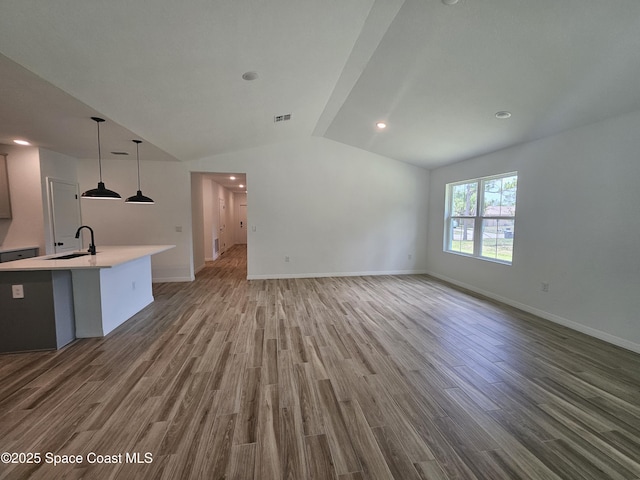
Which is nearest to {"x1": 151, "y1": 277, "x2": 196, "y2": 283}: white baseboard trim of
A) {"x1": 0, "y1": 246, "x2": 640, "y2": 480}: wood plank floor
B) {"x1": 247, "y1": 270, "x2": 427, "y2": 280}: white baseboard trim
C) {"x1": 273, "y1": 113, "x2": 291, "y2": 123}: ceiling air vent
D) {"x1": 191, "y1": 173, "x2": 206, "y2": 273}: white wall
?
{"x1": 191, "y1": 173, "x2": 206, "y2": 273}: white wall

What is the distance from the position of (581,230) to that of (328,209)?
13.9 feet

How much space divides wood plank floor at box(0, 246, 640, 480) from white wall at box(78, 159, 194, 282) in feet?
7.89

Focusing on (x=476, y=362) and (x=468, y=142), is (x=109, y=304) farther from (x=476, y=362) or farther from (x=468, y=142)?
(x=468, y=142)

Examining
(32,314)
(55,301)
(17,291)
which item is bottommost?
(32,314)

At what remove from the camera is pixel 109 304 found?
10.6 feet

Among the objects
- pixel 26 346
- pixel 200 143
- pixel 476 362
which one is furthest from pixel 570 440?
pixel 200 143

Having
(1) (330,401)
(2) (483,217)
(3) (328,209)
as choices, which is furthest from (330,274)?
(1) (330,401)

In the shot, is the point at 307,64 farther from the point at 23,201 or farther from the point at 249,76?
the point at 23,201

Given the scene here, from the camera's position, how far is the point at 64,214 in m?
4.69

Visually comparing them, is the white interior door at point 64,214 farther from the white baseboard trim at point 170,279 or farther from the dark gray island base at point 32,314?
the dark gray island base at point 32,314

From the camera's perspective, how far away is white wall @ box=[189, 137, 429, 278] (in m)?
5.86

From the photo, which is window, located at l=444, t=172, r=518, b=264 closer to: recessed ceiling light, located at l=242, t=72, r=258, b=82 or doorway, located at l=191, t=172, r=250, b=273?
recessed ceiling light, located at l=242, t=72, r=258, b=82

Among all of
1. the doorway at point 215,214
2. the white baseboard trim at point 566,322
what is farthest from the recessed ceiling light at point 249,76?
the white baseboard trim at point 566,322

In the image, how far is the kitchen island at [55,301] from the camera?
2643 mm
